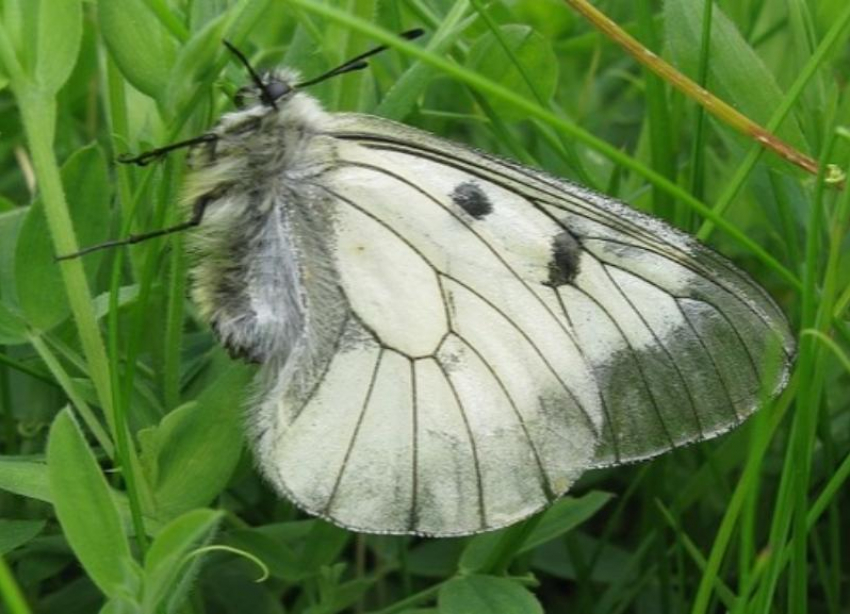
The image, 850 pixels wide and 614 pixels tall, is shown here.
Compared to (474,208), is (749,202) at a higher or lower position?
higher

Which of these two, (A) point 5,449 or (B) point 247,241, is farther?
(A) point 5,449

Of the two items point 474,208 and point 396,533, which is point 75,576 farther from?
point 474,208

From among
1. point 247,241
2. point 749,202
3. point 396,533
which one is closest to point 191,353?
point 247,241

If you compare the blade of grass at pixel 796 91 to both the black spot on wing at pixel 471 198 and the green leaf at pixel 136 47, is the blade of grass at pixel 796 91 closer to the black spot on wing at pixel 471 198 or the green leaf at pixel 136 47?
the black spot on wing at pixel 471 198

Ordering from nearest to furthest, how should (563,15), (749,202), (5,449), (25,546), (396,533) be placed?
(396,533) → (25,546) → (5,449) → (749,202) → (563,15)

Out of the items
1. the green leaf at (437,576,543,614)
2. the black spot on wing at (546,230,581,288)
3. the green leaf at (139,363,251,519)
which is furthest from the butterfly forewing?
the green leaf at (139,363,251,519)

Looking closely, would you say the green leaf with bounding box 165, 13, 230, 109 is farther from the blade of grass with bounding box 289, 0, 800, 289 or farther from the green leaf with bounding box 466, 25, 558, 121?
the green leaf with bounding box 466, 25, 558, 121

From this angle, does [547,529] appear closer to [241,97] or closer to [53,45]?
[241,97]

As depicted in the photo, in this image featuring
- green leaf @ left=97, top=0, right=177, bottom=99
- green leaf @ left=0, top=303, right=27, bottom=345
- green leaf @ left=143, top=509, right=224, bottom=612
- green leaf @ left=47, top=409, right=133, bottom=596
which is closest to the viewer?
green leaf @ left=143, top=509, right=224, bottom=612

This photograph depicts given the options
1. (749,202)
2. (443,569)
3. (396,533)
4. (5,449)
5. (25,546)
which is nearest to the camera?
(396,533)
